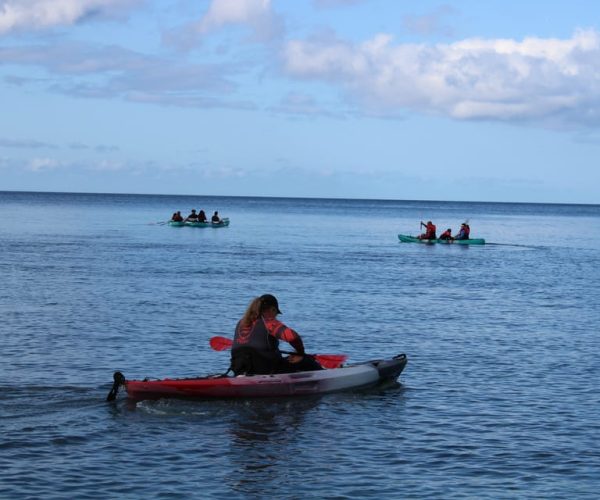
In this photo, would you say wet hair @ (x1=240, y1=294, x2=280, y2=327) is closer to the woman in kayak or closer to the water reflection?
the woman in kayak

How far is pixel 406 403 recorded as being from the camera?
63.3 ft

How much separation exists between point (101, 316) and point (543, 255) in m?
44.7

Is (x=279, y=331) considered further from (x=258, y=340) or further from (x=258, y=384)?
(x=258, y=384)

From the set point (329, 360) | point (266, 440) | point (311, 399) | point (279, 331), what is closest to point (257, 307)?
point (279, 331)

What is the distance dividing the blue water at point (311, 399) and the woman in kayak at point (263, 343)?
74cm

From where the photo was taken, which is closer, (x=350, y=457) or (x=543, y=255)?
(x=350, y=457)

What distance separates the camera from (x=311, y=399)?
19.4 meters

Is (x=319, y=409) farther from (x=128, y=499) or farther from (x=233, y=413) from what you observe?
(x=128, y=499)

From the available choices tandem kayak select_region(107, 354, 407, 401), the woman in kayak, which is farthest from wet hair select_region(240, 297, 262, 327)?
tandem kayak select_region(107, 354, 407, 401)

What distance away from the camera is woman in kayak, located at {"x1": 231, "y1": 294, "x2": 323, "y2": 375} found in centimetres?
1838

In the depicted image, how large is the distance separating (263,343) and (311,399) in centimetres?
152

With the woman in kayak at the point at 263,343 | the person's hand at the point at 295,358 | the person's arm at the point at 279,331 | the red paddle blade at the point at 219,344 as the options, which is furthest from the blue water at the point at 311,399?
the red paddle blade at the point at 219,344

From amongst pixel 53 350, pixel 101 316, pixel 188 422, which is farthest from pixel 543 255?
pixel 188 422

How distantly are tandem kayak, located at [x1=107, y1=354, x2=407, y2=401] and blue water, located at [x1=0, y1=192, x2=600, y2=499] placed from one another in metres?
0.21
